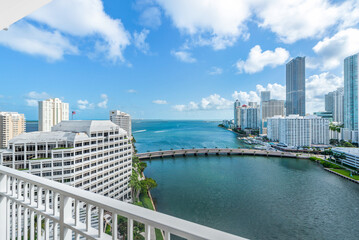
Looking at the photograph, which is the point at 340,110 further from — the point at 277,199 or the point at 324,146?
the point at 277,199

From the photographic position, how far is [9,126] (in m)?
6.20

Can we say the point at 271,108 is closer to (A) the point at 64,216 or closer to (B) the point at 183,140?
(B) the point at 183,140

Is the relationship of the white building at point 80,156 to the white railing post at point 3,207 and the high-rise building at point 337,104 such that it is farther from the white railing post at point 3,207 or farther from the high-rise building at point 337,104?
the high-rise building at point 337,104

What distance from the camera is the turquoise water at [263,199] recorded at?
21.7 ft

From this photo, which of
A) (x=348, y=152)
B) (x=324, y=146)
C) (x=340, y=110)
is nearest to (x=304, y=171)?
(x=348, y=152)

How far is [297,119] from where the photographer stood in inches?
837

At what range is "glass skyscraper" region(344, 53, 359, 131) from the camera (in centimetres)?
2010

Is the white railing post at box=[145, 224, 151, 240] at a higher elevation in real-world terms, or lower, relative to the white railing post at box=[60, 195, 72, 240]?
higher

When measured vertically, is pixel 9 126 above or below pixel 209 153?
above

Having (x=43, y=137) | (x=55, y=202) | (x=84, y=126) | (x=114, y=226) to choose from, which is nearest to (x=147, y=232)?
(x=114, y=226)

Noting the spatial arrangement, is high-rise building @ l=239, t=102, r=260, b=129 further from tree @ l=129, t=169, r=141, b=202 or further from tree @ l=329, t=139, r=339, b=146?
tree @ l=129, t=169, r=141, b=202

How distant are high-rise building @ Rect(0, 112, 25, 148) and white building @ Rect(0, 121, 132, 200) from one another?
2.16 ft

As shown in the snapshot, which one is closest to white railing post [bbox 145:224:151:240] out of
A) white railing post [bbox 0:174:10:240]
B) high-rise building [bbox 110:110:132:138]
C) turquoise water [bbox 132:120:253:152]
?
white railing post [bbox 0:174:10:240]

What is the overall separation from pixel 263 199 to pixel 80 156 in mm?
9084
